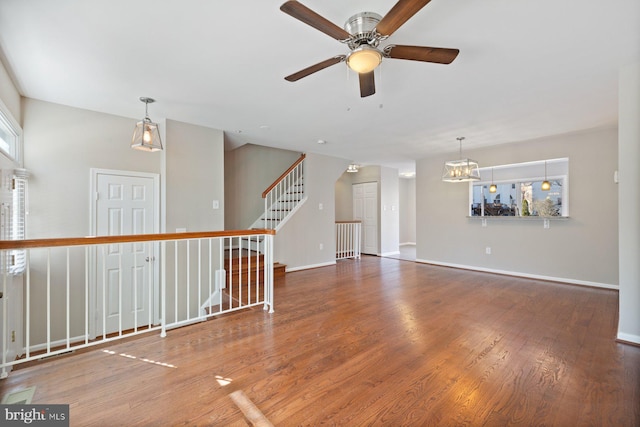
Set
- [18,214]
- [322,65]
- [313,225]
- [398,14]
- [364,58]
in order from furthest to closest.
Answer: [313,225], [18,214], [322,65], [364,58], [398,14]

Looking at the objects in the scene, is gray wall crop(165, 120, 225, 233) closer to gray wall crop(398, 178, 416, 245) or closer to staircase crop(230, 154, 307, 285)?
staircase crop(230, 154, 307, 285)

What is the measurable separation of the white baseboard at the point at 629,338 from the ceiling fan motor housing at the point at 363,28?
135 inches

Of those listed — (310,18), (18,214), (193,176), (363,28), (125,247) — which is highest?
(363,28)

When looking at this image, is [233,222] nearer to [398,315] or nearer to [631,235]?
[398,315]

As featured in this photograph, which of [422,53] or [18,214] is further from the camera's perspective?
[18,214]

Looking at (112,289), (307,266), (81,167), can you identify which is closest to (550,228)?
(307,266)

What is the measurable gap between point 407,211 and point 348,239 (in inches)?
150

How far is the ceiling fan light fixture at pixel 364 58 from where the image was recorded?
5.76ft

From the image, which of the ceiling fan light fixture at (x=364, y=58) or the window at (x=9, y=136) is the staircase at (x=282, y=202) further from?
the ceiling fan light fixture at (x=364, y=58)

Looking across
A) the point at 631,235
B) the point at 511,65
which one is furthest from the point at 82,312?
the point at 631,235

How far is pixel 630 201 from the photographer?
2514 millimetres

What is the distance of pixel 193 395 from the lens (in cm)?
179

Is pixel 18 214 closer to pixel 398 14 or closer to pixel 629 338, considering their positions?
pixel 398 14

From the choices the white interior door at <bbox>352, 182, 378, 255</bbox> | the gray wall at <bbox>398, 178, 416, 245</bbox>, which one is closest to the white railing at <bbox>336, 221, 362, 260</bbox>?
the white interior door at <bbox>352, 182, 378, 255</bbox>
